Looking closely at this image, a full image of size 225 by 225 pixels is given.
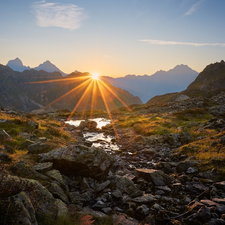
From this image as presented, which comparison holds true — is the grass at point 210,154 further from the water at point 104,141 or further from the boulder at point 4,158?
the boulder at point 4,158

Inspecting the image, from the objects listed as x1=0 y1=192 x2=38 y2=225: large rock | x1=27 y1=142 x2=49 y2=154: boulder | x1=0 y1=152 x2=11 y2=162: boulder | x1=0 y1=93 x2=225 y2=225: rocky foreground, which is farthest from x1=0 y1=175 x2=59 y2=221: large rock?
x1=27 y1=142 x2=49 y2=154: boulder

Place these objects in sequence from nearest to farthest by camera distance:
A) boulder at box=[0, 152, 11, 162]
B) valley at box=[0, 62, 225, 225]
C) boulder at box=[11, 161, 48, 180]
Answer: valley at box=[0, 62, 225, 225] < boulder at box=[11, 161, 48, 180] < boulder at box=[0, 152, 11, 162]

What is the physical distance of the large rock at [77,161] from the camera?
34.3 ft

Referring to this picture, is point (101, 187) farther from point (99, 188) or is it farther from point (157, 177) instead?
point (157, 177)

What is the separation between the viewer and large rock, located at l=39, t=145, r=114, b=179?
10.5 m

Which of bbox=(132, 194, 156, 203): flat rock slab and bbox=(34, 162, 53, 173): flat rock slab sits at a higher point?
bbox=(34, 162, 53, 173): flat rock slab

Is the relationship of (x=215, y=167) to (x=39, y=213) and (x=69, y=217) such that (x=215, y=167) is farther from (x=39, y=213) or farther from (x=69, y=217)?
(x=39, y=213)

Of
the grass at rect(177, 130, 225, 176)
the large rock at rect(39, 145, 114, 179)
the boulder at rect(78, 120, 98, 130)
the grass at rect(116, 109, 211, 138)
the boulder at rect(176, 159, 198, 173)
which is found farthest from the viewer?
the boulder at rect(78, 120, 98, 130)

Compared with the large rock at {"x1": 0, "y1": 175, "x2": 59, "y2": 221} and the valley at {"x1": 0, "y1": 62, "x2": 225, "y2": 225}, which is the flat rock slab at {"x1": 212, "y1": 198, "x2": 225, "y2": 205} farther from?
the large rock at {"x1": 0, "y1": 175, "x2": 59, "y2": 221}

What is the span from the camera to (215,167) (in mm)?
12492

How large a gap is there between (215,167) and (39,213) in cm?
1270

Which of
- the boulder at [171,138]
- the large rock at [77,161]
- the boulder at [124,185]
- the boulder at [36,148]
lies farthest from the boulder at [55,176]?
the boulder at [171,138]

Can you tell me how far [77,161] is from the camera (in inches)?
412

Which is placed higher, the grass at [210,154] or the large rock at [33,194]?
the large rock at [33,194]
